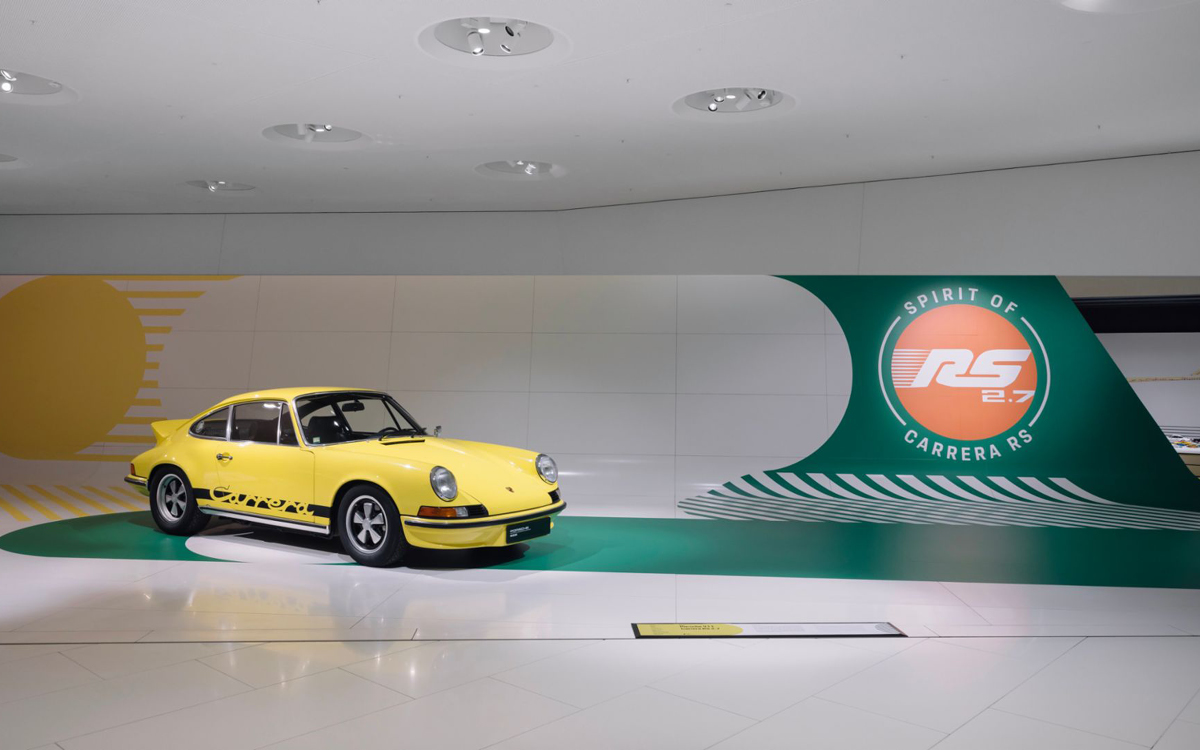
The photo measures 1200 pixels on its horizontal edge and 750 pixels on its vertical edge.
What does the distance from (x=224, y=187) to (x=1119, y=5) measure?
340 inches

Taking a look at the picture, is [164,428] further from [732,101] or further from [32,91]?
[732,101]

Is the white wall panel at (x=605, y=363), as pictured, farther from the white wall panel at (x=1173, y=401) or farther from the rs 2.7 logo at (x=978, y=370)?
the white wall panel at (x=1173, y=401)

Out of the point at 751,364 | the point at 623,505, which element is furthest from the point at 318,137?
the point at 751,364

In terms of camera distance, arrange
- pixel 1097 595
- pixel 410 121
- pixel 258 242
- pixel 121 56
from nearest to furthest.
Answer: pixel 1097 595
pixel 121 56
pixel 410 121
pixel 258 242

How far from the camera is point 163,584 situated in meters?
4.87

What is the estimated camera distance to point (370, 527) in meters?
5.49

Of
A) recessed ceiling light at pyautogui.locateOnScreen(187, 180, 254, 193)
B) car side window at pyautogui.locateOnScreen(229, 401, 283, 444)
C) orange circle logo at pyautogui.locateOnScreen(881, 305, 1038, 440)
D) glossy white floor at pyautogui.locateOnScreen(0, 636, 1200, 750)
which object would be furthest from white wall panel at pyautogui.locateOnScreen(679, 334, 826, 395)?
recessed ceiling light at pyautogui.locateOnScreen(187, 180, 254, 193)

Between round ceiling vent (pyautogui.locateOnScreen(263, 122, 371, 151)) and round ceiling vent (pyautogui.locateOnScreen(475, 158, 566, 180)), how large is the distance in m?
1.37

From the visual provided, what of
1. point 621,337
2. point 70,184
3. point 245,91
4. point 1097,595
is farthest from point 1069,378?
point 70,184

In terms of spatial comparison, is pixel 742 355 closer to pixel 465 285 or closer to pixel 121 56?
pixel 465 285

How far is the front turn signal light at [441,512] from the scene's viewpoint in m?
5.13

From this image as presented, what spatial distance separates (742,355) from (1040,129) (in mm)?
3595

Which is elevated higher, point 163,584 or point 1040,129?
point 1040,129

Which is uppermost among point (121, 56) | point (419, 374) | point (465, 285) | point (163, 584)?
point (121, 56)
